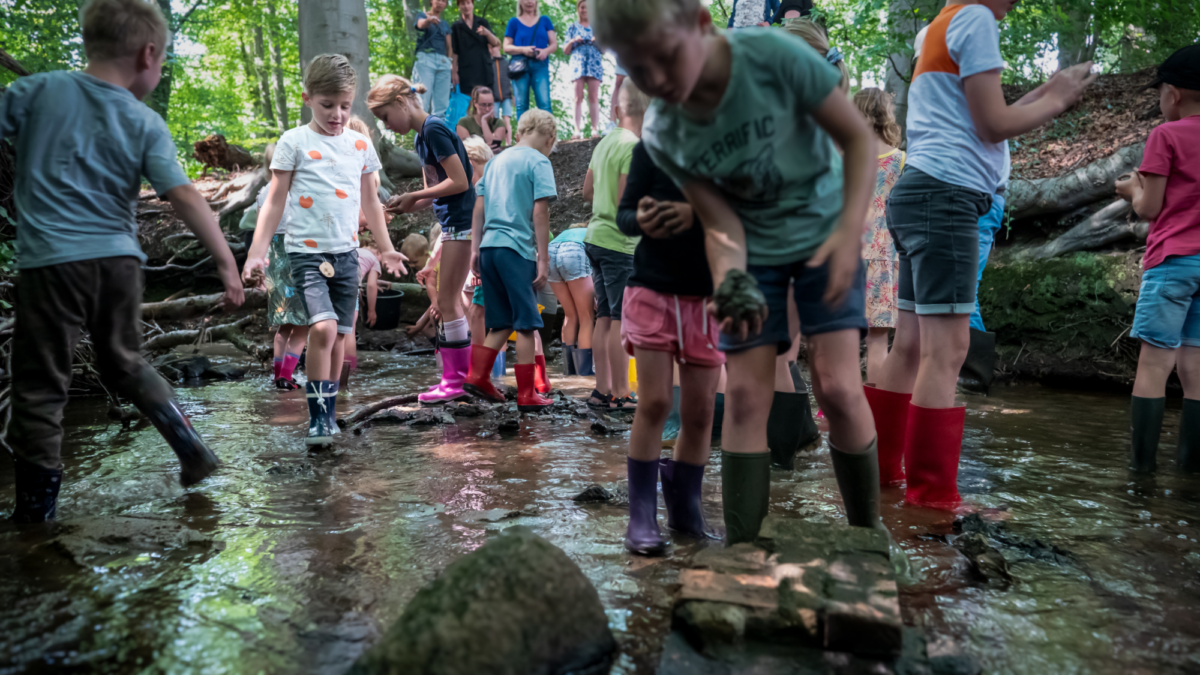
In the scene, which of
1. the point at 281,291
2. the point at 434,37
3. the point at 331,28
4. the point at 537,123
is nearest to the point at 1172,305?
the point at 537,123

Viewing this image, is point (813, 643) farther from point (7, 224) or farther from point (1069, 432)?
point (7, 224)

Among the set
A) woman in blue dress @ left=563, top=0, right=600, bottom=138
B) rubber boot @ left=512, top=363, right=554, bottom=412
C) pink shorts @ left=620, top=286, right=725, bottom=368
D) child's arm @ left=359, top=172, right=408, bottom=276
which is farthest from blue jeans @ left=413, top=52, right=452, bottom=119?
pink shorts @ left=620, top=286, right=725, bottom=368

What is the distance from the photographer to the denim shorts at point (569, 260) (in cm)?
619

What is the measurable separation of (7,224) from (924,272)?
4.86m

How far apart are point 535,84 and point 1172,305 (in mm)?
8783

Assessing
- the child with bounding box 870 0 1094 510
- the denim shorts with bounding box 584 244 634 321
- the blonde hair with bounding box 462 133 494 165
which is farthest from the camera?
the blonde hair with bounding box 462 133 494 165

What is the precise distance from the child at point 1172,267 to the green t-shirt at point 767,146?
242cm

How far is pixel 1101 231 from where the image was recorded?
7.57 m

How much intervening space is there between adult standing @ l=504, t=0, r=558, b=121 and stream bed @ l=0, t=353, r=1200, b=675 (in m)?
7.59

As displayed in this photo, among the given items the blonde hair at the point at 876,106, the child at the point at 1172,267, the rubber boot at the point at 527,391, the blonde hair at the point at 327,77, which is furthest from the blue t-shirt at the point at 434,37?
the child at the point at 1172,267

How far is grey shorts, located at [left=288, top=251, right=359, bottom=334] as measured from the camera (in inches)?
166

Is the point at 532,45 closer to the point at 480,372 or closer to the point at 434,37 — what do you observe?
the point at 434,37

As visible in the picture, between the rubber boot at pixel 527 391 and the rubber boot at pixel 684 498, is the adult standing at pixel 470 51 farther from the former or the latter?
the rubber boot at pixel 684 498

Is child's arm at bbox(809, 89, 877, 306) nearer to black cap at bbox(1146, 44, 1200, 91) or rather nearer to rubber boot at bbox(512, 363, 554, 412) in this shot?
black cap at bbox(1146, 44, 1200, 91)
